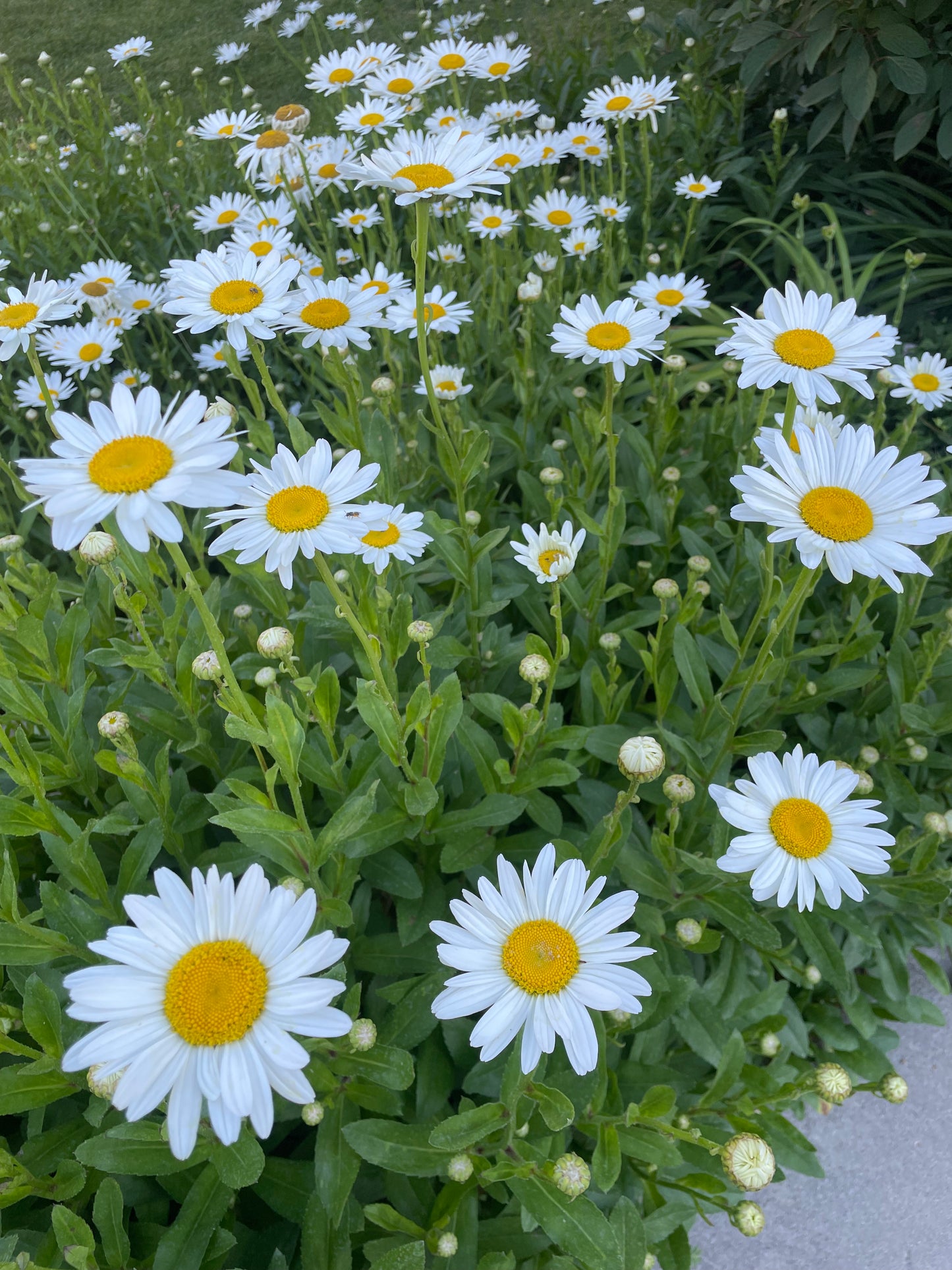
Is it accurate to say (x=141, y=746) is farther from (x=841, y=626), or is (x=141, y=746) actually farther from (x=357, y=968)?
(x=841, y=626)

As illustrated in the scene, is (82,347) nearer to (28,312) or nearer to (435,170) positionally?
(28,312)

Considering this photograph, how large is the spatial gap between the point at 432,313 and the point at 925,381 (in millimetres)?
1310

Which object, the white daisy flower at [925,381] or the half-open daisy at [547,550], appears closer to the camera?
the half-open daisy at [547,550]

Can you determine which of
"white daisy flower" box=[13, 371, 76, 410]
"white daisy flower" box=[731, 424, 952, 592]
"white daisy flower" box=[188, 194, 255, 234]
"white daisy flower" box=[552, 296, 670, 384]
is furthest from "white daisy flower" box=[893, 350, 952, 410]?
A: "white daisy flower" box=[13, 371, 76, 410]

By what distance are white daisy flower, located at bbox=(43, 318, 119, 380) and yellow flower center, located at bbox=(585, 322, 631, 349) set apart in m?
1.72

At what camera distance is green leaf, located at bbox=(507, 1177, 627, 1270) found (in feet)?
3.89

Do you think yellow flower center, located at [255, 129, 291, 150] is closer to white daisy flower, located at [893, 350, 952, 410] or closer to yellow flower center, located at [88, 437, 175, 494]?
white daisy flower, located at [893, 350, 952, 410]

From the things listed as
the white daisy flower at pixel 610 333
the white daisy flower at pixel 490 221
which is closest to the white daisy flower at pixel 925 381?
the white daisy flower at pixel 610 333

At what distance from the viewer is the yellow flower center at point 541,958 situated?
3.50 feet

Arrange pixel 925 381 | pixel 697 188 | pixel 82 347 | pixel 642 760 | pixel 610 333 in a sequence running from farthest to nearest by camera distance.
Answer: pixel 697 188 < pixel 82 347 < pixel 925 381 < pixel 610 333 < pixel 642 760

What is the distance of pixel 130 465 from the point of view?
95 cm

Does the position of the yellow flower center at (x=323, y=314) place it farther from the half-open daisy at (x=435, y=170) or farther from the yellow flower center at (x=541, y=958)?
the yellow flower center at (x=541, y=958)

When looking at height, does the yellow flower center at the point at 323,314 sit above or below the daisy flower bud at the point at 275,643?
above

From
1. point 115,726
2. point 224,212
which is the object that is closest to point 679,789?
point 115,726
